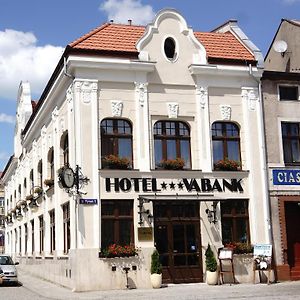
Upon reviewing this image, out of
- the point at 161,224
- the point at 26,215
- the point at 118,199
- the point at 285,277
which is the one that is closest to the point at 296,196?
the point at 285,277

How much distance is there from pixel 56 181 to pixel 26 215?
1211cm

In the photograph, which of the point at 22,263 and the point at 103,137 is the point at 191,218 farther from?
the point at 22,263

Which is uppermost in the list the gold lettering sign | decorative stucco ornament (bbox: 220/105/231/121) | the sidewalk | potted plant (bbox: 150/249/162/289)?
decorative stucco ornament (bbox: 220/105/231/121)

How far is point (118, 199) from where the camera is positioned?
2366 cm

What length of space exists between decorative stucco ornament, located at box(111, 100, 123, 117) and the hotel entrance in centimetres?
385

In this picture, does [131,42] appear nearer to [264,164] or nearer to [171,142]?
[171,142]

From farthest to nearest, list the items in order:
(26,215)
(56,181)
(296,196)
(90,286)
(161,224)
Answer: (26,215)
(56,181)
(296,196)
(161,224)
(90,286)

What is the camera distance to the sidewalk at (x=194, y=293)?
63.7ft

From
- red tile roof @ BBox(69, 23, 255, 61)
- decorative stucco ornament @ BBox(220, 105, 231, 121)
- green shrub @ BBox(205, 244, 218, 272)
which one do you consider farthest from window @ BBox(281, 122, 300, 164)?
green shrub @ BBox(205, 244, 218, 272)

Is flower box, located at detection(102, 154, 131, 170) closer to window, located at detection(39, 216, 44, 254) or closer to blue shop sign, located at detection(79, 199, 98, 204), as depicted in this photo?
blue shop sign, located at detection(79, 199, 98, 204)

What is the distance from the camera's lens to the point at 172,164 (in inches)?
958

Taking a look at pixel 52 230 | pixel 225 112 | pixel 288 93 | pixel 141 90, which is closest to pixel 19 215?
pixel 52 230

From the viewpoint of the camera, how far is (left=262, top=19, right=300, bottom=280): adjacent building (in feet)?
82.5

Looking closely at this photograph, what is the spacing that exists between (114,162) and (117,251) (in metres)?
3.44
